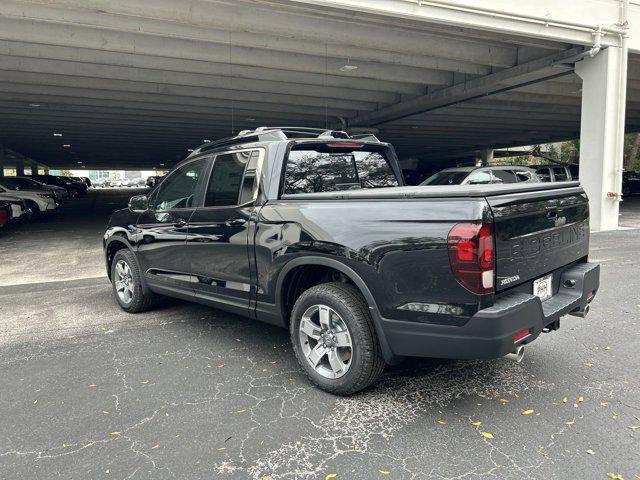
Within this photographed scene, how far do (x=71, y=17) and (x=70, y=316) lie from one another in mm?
7283

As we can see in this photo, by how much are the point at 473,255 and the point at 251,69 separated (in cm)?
1229

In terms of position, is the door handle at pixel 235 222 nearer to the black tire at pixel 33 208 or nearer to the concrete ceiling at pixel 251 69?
the concrete ceiling at pixel 251 69

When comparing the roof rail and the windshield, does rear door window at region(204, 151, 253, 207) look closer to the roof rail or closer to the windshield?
the roof rail

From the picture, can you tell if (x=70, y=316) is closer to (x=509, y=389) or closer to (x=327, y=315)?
(x=327, y=315)

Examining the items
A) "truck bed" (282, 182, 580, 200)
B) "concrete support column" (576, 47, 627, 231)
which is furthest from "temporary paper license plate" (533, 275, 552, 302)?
"concrete support column" (576, 47, 627, 231)

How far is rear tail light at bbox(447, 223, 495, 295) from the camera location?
276 centimetres

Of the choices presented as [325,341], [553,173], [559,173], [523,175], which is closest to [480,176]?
[523,175]

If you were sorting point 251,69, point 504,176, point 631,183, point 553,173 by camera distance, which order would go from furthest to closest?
point 631,183 → point 553,173 → point 251,69 → point 504,176

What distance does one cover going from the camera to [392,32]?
11.9 meters

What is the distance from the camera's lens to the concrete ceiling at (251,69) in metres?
10.4

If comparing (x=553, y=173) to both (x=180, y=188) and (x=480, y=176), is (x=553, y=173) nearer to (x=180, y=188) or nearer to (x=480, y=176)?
(x=480, y=176)

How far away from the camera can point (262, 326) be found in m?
5.11

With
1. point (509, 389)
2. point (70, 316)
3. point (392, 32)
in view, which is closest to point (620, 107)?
point (392, 32)

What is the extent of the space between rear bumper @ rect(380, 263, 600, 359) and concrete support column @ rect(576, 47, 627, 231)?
10885 millimetres
